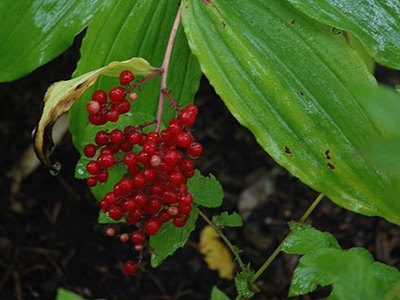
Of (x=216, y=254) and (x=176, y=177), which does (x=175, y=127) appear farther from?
(x=216, y=254)

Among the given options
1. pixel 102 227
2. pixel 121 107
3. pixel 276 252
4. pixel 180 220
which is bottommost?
pixel 102 227

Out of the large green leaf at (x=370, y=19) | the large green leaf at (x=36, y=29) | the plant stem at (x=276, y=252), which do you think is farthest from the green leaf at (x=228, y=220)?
the large green leaf at (x=36, y=29)

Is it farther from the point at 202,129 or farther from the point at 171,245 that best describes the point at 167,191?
the point at 202,129

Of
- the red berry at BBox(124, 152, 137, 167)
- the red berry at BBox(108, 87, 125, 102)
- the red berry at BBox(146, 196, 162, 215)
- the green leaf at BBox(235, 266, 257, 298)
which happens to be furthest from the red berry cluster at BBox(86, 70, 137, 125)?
the green leaf at BBox(235, 266, 257, 298)

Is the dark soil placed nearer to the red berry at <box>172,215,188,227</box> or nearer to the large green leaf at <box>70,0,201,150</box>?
the large green leaf at <box>70,0,201,150</box>

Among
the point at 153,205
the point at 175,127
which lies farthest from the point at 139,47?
the point at 153,205
